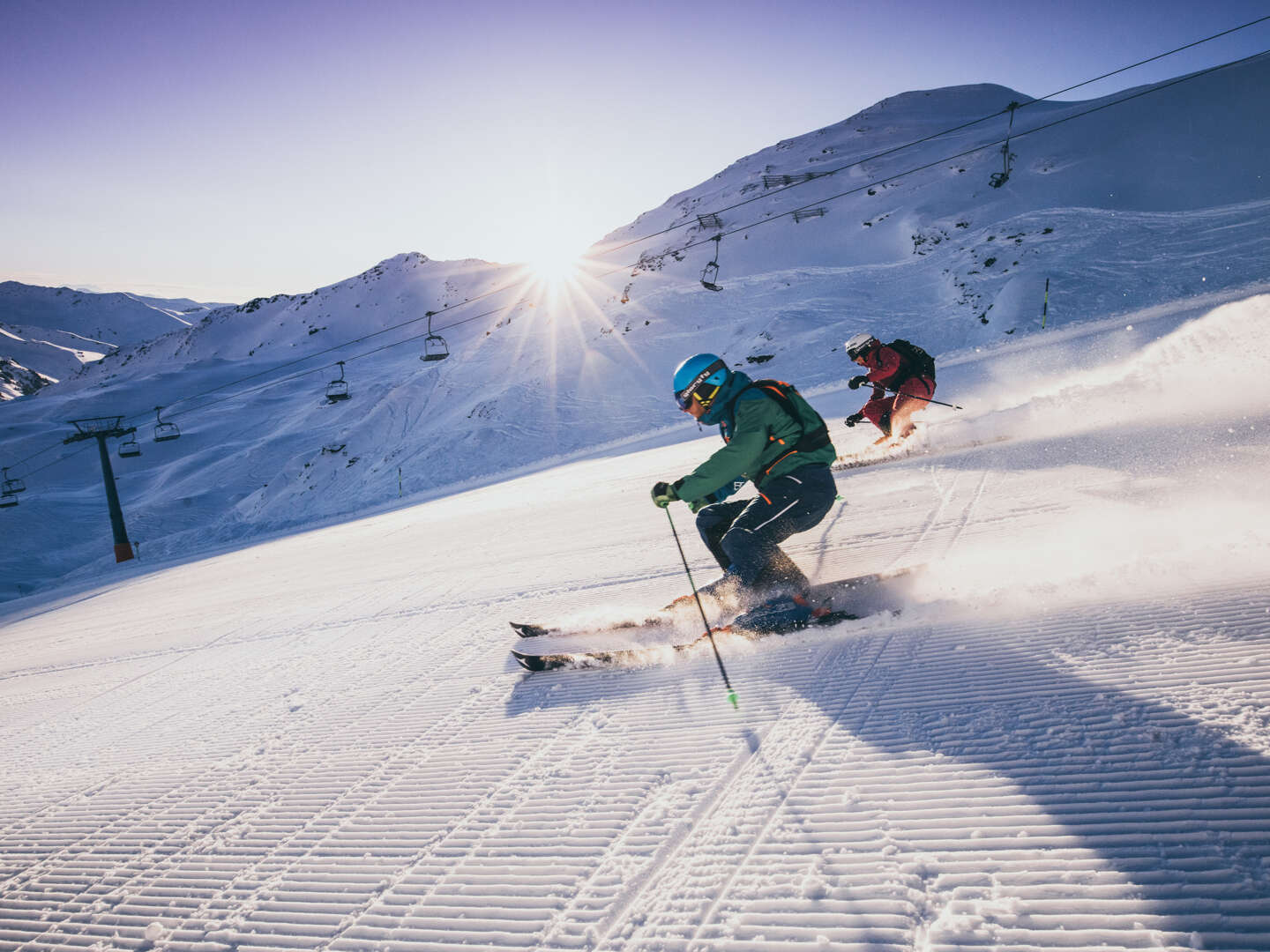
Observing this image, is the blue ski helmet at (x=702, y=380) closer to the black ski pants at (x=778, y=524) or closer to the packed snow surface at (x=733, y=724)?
the black ski pants at (x=778, y=524)

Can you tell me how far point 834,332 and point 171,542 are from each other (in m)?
31.5

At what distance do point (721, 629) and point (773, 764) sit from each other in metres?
1.40

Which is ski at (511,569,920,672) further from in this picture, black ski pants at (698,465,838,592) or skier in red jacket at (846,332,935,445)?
skier in red jacket at (846,332,935,445)

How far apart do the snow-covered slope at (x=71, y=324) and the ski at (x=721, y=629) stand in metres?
183

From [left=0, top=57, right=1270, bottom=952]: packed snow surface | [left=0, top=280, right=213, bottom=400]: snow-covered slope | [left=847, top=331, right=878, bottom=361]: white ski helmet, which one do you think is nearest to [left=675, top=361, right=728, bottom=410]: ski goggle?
[left=0, top=57, right=1270, bottom=952]: packed snow surface

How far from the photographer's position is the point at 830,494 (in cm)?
432

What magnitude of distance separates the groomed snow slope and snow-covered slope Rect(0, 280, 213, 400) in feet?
596

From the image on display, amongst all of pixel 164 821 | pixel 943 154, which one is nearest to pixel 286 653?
pixel 164 821

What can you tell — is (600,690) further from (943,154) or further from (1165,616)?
(943,154)

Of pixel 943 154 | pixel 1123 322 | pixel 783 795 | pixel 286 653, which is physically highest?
pixel 943 154

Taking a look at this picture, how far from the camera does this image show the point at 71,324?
18625cm

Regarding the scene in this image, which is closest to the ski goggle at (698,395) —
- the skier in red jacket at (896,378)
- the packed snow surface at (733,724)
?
the packed snow surface at (733,724)

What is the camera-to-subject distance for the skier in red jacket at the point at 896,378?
9.08 metres

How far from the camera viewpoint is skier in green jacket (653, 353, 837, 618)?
4.16 metres
